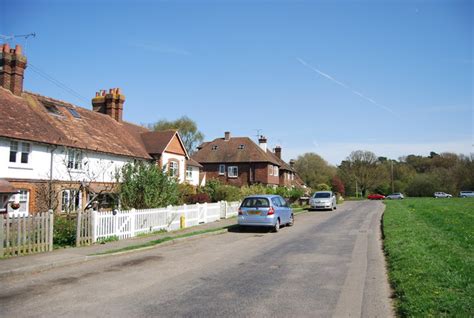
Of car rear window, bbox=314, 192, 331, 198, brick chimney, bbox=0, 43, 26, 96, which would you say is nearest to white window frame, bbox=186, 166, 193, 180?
car rear window, bbox=314, 192, 331, 198

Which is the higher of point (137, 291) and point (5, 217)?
point (5, 217)

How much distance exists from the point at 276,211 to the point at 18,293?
40.6 feet

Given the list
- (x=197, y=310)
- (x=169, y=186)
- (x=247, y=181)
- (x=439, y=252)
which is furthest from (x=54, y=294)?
(x=247, y=181)

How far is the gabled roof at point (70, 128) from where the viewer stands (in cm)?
2167

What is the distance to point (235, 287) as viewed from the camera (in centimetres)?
758

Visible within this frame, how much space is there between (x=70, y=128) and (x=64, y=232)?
14.8 metres

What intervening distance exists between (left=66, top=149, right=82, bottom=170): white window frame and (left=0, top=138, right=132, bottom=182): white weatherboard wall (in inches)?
8.5

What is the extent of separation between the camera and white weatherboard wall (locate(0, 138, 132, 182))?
1991cm

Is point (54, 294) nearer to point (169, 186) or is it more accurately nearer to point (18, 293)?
point (18, 293)

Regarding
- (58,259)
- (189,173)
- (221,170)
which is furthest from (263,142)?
(58,259)

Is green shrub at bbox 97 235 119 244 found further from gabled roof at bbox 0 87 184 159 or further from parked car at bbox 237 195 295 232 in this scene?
gabled roof at bbox 0 87 184 159

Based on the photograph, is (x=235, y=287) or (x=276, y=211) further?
(x=276, y=211)

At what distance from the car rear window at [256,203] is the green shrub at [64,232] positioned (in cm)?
780

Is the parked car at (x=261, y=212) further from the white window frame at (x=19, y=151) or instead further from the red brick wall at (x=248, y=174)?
the red brick wall at (x=248, y=174)
